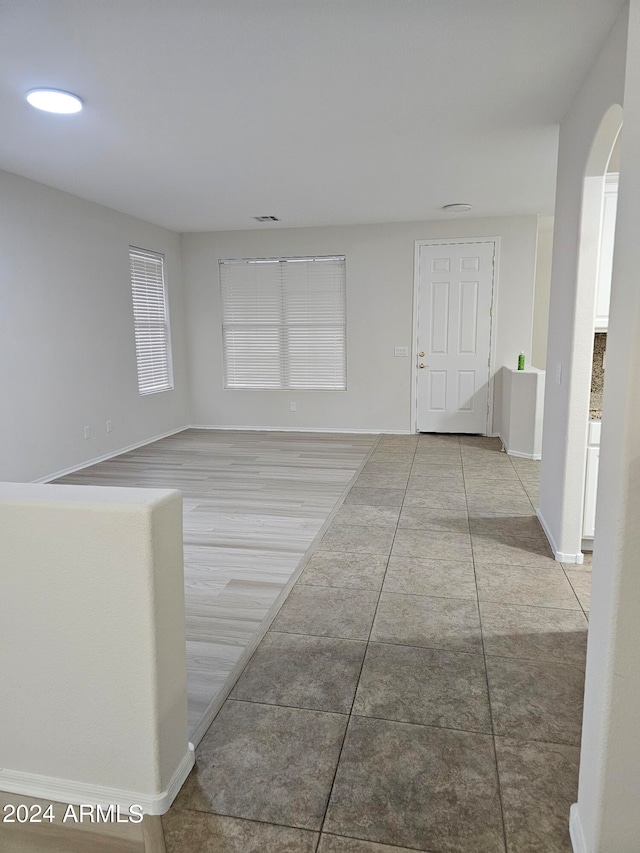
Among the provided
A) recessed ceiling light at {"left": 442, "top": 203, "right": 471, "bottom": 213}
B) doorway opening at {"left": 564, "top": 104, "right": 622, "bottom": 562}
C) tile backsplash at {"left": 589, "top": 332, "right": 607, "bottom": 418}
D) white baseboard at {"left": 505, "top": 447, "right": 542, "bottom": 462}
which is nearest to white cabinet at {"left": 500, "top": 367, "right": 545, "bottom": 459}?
white baseboard at {"left": 505, "top": 447, "right": 542, "bottom": 462}

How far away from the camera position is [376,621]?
2514mm

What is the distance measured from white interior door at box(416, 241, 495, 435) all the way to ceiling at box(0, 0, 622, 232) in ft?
4.83

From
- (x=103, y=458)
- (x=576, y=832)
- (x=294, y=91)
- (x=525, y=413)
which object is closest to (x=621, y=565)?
(x=576, y=832)

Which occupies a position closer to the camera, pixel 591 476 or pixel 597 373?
pixel 591 476

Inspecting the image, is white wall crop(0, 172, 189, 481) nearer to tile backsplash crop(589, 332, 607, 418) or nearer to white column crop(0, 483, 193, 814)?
white column crop(0, 483, 193, 814)

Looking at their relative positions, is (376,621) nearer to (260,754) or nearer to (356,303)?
(260,754)

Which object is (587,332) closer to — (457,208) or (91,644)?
(91,644)

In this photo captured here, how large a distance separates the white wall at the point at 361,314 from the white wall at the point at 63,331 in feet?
3.53

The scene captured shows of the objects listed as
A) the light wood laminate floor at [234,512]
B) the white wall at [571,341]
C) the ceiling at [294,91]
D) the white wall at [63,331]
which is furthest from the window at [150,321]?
the white wall at [571,341]

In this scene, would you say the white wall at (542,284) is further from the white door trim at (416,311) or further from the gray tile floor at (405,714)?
the gray tile floor at (405,714)

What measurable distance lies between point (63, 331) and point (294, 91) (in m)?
3.21

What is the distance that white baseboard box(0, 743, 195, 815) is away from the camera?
1495 millimetres

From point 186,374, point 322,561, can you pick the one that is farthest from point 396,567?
point 186,374

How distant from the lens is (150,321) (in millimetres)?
6672
